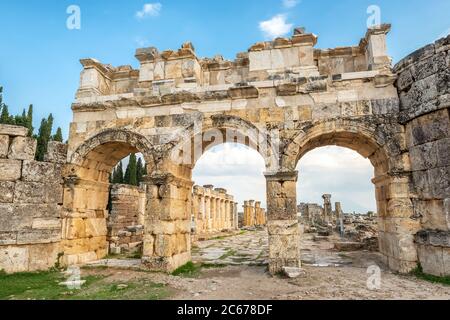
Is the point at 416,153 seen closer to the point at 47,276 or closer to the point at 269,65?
the point at 269,65

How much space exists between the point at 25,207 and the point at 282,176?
5473 millimetres

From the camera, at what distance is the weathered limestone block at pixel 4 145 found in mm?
6635

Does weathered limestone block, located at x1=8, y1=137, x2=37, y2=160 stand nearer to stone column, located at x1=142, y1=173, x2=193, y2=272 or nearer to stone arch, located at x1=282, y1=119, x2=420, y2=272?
stone column, located at x1=142, y1=173, x2=193, y2=272

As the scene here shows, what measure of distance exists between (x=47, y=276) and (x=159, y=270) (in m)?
2.18

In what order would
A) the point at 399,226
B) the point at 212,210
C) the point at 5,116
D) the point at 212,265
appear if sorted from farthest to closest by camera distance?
1. the point at 212,210
2. the point at 5,116
3. the point at 212,265
4. the point at 399,226

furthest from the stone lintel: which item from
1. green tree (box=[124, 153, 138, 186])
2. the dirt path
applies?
green tree (box=[124, 153, 138, 186])

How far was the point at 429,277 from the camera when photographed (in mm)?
5473

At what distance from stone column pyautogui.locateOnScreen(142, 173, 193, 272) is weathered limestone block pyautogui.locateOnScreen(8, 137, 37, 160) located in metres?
2.64

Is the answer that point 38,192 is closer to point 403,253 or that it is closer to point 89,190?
point 89,190

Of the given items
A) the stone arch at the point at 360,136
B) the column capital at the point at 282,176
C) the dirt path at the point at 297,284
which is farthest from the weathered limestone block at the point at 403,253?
the column capital at the point at 282,176

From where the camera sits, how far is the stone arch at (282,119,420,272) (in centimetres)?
598

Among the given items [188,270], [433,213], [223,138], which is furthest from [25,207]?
[433,213]

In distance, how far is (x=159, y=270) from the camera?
6449mm
